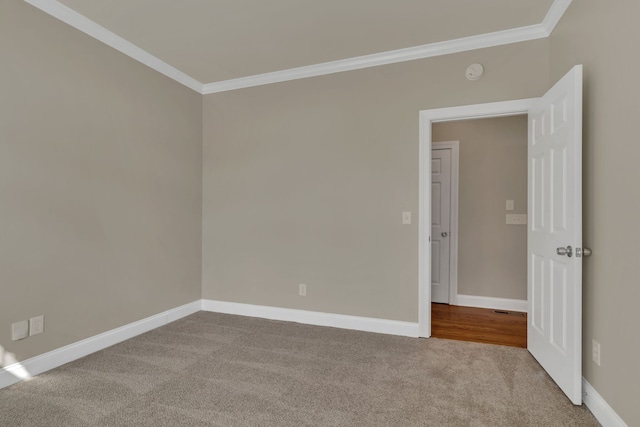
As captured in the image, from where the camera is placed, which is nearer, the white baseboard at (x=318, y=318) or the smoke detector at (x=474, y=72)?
the smoke detector at (x=474, y=72)

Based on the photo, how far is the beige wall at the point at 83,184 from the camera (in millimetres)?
2359

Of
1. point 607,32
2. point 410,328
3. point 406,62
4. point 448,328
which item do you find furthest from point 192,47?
point 448,328

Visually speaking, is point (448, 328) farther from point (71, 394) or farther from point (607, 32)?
point (71, 394)

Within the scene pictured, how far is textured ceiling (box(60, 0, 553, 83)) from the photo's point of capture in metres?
2.56

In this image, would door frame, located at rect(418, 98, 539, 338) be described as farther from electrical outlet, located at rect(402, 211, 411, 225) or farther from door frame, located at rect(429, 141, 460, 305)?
door frame, located at rect(429, 141, 460, 305)

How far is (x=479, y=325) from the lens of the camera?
3670 millimetres

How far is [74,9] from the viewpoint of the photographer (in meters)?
2.62

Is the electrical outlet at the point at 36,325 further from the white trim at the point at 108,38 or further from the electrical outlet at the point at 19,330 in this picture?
the white trim at the point at 108,38

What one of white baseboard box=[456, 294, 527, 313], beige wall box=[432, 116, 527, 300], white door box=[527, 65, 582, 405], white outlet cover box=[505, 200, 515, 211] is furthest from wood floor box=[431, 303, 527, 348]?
white outlet cover box=[505, 200, 515, 211]

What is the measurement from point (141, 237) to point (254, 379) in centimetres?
180

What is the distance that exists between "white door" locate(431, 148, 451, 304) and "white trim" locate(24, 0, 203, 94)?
3.20 m

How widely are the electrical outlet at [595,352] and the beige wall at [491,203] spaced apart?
88.0 inches

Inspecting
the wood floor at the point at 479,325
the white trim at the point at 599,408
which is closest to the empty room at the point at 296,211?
the white trim at the point at 599,408

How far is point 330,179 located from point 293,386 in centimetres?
199
